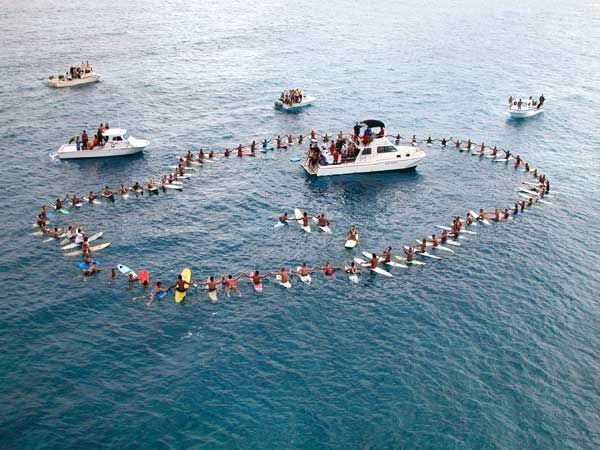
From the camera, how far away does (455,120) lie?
369 feet

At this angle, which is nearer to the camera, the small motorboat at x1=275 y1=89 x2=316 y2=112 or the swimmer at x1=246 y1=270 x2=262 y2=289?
the swimmer at x1=246 y1=270 x2=262 y2=289

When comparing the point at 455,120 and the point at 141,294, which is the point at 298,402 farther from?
the point at 455,120

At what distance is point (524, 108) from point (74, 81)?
97.4 meters

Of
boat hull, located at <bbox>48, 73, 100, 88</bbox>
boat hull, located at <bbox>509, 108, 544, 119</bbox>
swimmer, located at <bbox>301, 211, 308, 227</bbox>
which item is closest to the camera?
swimmer, located at <bbox>301, 211, 308, 227</bbox>

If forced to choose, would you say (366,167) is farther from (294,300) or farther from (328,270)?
(294,300)

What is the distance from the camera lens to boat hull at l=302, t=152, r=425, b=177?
86875 mm

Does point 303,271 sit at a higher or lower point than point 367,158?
lower

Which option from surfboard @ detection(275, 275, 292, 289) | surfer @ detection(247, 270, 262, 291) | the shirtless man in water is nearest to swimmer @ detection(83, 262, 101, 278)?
surfer @ detection(247, 270, 262, 291)

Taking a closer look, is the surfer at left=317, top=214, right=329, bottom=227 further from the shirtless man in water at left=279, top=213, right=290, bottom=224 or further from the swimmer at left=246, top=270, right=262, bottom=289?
the swimmer at left=246, top=270, right=262, bottom=289

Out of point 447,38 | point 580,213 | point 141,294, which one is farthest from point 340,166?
point 447,38

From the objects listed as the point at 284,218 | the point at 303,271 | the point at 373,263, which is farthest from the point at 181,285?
the point at 373,263

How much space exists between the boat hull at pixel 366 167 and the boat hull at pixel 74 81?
6577 centimetres

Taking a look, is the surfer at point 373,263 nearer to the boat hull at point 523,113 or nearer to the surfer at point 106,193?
the surfer at point 106,193

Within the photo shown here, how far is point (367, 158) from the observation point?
88250mm
